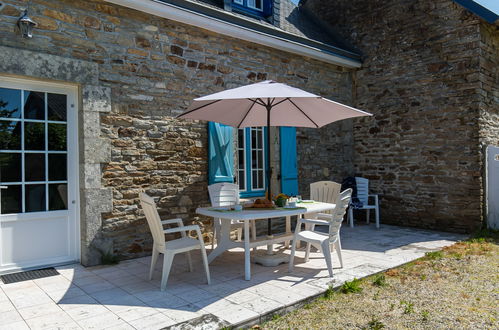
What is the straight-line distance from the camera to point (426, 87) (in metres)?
7.14

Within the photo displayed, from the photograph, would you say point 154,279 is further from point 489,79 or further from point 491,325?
point 489,79

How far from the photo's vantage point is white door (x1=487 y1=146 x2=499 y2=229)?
259 inches

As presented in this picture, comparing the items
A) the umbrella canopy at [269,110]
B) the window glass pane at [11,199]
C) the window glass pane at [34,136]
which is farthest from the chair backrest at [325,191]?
the window glass pane at [11,199]

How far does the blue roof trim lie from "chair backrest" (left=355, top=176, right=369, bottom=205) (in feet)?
11.2

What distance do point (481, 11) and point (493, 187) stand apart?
299cm

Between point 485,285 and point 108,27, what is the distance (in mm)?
5260

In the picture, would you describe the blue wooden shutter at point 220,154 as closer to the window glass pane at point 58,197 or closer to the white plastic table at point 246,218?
the white plastic table at point 246,218

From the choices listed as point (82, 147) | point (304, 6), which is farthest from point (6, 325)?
point (304, 6)

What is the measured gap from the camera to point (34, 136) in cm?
444

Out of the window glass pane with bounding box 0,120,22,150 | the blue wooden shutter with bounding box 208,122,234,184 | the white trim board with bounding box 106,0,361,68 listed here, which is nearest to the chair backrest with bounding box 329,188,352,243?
the blue wooden shutter with bounding box 208,122,234,184

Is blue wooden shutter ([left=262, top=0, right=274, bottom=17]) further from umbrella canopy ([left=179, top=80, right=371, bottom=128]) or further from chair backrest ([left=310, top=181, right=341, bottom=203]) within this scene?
chair backrest ([left=310, top=181, right=341, bottom=203])

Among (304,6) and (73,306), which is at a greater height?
(304,6)

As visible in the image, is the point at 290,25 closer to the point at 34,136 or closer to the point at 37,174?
the point at 34,136

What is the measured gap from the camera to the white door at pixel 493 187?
21.6 feet
